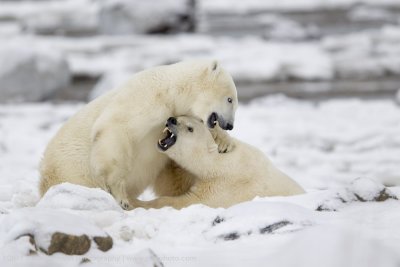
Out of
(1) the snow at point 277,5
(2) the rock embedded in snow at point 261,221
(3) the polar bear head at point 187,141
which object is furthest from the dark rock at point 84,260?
(1) the snow at point 277,5

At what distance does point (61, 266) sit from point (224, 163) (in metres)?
1.78

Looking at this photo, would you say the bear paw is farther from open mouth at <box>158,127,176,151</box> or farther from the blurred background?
the blurred background

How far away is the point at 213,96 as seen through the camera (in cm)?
449

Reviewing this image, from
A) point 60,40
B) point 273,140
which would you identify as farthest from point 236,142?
point 60,40

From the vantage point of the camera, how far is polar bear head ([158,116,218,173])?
4.43 meters

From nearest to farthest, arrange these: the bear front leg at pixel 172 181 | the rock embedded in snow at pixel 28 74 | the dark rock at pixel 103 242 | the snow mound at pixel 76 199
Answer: the dark rock at pixel 103 242
the snow mound at pixel 76 199
the bear front leg at pixel 172 181
the rock embedded in snow at pixel 28 74

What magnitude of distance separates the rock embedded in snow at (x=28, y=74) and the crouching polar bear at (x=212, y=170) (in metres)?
6.22

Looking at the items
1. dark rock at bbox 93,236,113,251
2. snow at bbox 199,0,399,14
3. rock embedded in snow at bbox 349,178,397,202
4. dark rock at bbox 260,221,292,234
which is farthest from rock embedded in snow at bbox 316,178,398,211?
snow at bbox 199,0,399,14

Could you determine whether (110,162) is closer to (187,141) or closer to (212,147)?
(187,141)

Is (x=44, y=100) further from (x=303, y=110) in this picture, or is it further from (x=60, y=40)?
(x=60, y=40)

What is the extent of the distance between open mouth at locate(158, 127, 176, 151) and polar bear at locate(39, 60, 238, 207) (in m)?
0.04

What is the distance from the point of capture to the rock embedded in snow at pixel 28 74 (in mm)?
10352

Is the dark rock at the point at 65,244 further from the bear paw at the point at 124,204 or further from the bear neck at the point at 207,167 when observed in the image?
the bear neck at the point at 207,167

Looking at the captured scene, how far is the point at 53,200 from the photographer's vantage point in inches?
147
